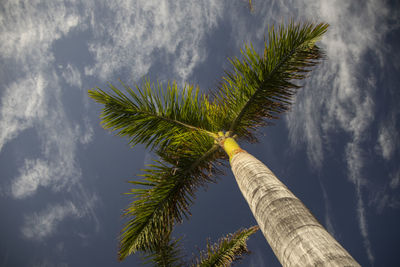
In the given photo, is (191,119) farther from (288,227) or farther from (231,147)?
(288,227)

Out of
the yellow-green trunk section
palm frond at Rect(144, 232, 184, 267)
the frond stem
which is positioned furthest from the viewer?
palm frond at Rect(144, 232, 184, 267)

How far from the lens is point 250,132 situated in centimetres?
507

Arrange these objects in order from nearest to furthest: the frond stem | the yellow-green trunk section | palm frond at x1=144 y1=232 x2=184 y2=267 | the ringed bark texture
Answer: the ringed bark texture
the yellow-green trunk section
the frond stem
palm frond at x1=144 y1=232 x2=184 y2=267

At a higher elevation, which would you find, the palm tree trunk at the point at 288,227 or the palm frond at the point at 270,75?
the palm frond at the point at 270,75

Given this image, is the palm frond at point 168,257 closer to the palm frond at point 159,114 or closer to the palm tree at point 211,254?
the palm tree at point 211,254

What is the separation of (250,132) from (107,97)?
3261mm

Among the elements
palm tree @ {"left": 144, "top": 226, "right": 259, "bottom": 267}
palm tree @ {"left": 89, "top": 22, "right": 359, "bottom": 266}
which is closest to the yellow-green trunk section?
palm tree @ {"left": 89, "top": 22, "right": 359, "bottom": 266}

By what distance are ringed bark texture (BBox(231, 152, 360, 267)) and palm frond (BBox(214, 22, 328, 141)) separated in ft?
6.71

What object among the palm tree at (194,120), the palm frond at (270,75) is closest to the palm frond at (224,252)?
the palm tree at (194,120)

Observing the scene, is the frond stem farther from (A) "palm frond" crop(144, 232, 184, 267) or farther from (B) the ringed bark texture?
(A) "palm frond" crop(144, 232, 184, 267)

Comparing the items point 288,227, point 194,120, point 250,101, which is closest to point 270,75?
point 250,101

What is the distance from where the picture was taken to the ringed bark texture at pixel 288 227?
4.85 feet

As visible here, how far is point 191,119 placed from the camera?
14.8 ft

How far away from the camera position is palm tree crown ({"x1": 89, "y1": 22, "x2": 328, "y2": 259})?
3.94 m
